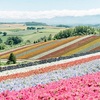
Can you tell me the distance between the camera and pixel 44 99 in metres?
11.6

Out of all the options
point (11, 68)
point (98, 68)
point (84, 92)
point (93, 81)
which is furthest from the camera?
point (11, 68)

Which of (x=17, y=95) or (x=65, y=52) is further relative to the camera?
(x=65, y=52)

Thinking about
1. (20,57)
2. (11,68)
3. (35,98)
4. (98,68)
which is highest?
(35,98)

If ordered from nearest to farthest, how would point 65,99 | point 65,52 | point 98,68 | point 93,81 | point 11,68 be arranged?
point 65,99 → point 93,81 → point 98,68 → point 11,68 → point 65,52

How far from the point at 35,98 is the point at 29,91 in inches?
86.7

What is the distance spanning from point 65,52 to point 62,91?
68020mm

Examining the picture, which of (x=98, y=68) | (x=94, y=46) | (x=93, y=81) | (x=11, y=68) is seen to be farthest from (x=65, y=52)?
(x=93, y=81)

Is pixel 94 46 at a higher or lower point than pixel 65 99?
lower

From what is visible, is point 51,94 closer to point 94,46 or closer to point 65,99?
point 65,99

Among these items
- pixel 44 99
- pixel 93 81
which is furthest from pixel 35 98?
pixel 93 81

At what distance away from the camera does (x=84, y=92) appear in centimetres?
1232

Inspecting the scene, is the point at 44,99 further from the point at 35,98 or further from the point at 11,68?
the point at 11,68

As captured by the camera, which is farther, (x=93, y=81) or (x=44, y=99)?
(x=93, y=81)

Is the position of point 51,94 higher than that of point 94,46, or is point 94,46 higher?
point 51,94
